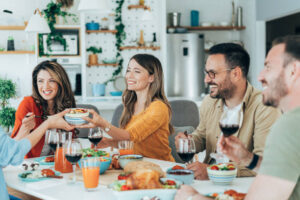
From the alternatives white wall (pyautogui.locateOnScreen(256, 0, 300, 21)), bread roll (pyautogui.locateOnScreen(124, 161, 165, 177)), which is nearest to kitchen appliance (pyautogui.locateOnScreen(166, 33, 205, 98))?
white wall (pyautogui.locateOnScreen(256, 0, 300, 21))

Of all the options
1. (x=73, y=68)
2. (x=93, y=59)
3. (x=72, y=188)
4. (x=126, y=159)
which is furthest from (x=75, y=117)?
(x=73, y=68)

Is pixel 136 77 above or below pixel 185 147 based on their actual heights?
above

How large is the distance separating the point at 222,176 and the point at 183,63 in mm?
5558

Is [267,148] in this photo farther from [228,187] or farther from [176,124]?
[176,124]

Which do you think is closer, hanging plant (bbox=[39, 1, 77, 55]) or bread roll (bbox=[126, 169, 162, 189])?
bread roll (bbox=[126, 169, 162, 189])

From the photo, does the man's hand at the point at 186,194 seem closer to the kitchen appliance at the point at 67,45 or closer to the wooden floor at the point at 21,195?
the wooden floor at the point at 21,195

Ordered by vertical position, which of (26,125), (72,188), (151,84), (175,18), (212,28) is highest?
(175,18)

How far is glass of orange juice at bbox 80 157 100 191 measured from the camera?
173 cm

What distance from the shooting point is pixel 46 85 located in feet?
9.39

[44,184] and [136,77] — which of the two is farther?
[136,77]

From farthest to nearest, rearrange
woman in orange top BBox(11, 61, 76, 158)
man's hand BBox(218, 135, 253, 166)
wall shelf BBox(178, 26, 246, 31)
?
1. wall shelf BBox(178, 26, 246, 31)
2. woman in orange top BBox(11, 61, 76, 158)
3. man's hand BBox(218, 135, 253, 166)

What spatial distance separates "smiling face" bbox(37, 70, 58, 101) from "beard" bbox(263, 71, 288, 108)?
186cm

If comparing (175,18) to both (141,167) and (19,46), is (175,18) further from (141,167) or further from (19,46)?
(141,167)

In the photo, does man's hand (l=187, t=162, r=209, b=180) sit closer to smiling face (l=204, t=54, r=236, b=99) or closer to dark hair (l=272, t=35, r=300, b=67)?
smiling face (l=204, t=54, r=236, b=99)
